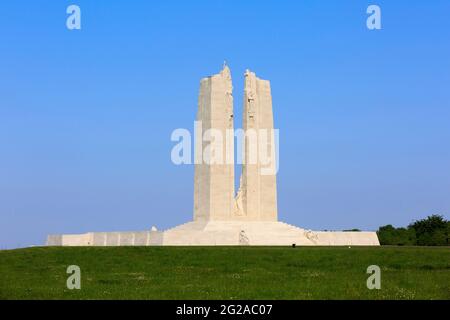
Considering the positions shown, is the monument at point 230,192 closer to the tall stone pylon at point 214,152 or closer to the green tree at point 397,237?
the tall stone pylon at point 214,152

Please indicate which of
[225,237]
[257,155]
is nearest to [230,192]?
[257,155]

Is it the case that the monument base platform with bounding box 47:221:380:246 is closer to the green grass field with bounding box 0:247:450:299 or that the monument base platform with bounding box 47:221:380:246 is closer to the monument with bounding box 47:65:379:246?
the monument with bounding box 47:65:379:246

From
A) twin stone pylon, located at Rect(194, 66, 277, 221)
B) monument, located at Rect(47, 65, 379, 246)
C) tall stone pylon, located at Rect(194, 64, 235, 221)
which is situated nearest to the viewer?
monument, located at Rect(47, 65, 379, 246)

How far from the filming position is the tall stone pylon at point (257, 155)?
5556 cm

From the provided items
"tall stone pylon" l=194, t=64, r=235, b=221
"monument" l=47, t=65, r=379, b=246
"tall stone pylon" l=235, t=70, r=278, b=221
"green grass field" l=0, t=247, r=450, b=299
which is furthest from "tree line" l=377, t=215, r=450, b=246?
"green grass field" l=0, t=247, r=450, b=299

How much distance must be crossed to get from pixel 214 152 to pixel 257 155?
3946 mm

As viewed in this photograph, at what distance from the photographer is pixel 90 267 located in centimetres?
2653

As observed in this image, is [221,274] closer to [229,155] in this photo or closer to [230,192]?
[230,192]

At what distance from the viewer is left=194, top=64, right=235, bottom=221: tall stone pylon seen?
53.8m

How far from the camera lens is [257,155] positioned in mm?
56156

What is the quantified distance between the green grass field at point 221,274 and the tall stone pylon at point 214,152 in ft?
59.6
